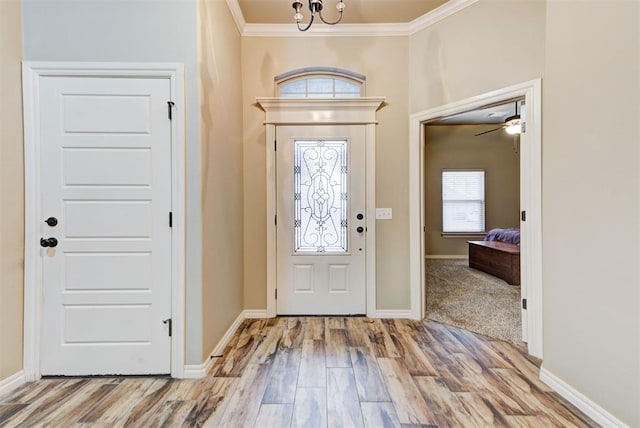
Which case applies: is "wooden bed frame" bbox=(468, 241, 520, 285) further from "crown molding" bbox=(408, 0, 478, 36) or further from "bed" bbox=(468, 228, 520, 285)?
"crown molding" bbox=(408, 0, 478, 36)

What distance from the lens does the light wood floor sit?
5.17 ft

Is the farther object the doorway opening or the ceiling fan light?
the doorway opening

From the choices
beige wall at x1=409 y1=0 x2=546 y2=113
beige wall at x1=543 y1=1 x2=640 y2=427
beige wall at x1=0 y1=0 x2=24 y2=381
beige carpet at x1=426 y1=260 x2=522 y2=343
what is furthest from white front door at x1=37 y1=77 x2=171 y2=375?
beige carpet at x1=426 y1=260 x2=522 y2=343

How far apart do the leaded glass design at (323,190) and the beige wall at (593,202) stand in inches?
67.5

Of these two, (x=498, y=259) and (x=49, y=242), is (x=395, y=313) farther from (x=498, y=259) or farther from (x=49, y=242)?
(x=49, y=242)

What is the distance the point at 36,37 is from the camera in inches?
75.2

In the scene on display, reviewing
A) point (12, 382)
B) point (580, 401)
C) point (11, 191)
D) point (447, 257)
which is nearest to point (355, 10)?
point (11, 191)

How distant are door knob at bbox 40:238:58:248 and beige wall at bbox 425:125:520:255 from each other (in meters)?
6.17

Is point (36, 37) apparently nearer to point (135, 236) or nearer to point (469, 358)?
point (135, 236)

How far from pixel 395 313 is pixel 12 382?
3029mm

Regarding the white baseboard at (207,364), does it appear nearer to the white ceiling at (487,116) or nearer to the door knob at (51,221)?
the door knob at (51,221)

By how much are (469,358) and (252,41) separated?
361 centimetres

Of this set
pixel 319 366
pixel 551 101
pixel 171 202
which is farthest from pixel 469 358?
pixel 171 202

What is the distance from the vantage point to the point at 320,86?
10.3 ft
